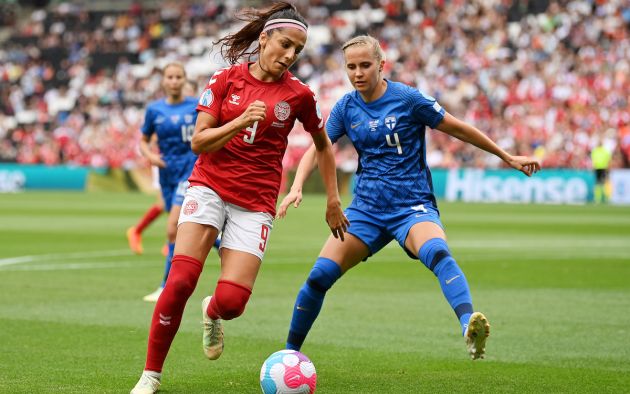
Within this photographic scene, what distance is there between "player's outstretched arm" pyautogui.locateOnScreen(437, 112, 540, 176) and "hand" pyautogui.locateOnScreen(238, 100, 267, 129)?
1.91 meters

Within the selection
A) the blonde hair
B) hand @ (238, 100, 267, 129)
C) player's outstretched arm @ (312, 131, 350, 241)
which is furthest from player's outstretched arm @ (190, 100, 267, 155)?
the blonde hair

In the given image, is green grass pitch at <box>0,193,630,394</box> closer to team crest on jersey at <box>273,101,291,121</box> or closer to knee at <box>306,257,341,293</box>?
knee at <box>306,257,341,293</box>

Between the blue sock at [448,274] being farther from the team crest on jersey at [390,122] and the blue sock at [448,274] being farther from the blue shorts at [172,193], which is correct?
the blue shorts at [172,193]

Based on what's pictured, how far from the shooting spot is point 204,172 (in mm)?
7199

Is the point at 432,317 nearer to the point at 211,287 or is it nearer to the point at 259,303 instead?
the point at 259,303

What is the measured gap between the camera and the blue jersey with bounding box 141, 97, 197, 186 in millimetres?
13352

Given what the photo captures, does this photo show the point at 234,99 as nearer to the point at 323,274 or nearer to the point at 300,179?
the point at 300,179

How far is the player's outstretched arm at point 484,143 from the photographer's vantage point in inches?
308

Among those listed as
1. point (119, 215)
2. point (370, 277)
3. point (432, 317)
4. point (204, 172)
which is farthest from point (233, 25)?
point (204, 172)

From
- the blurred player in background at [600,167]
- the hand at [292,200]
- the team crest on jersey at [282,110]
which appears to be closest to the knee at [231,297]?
the hand at [292,200]

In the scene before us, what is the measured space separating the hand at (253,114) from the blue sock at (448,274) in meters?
1.80

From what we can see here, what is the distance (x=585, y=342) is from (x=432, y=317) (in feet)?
6.31

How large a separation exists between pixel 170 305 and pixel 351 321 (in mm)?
4111

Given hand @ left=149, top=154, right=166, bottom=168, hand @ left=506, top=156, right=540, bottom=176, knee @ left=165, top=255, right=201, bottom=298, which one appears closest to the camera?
knee @ left=165, top=255, right=201, bottom=298
